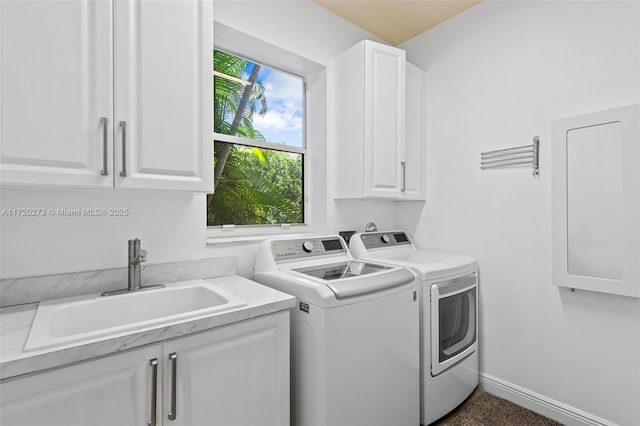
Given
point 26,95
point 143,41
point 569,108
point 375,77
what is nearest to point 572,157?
point 569,108

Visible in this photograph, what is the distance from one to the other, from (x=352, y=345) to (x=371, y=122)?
152 centimetres

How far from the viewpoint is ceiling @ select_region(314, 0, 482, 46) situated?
2.34m

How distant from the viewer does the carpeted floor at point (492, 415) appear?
1909 mm

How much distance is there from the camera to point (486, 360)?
2287 mm

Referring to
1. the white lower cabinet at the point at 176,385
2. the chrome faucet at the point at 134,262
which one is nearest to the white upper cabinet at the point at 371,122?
the white lower cabinet at the point at 176,385

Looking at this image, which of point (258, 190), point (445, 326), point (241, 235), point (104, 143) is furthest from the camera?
point (258, 190)

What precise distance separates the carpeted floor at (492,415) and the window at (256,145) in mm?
1677

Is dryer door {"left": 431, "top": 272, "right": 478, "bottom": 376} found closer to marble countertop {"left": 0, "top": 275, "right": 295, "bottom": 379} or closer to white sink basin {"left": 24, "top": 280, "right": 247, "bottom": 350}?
marble countertop {"left": 0, "top": 275, "right": 295, "bottom": 379}

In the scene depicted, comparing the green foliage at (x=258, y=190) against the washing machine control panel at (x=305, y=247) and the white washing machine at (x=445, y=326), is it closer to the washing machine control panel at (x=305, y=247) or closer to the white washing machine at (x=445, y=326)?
the washing machine control panel at (x=305, y=247)

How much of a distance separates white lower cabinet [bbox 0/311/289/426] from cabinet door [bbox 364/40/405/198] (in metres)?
1.31

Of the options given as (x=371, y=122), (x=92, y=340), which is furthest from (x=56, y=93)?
(x=371, y=122)

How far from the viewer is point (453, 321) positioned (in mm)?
2006

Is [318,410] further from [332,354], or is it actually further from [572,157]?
[572,157]

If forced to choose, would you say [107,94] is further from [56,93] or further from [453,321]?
[453,321]
